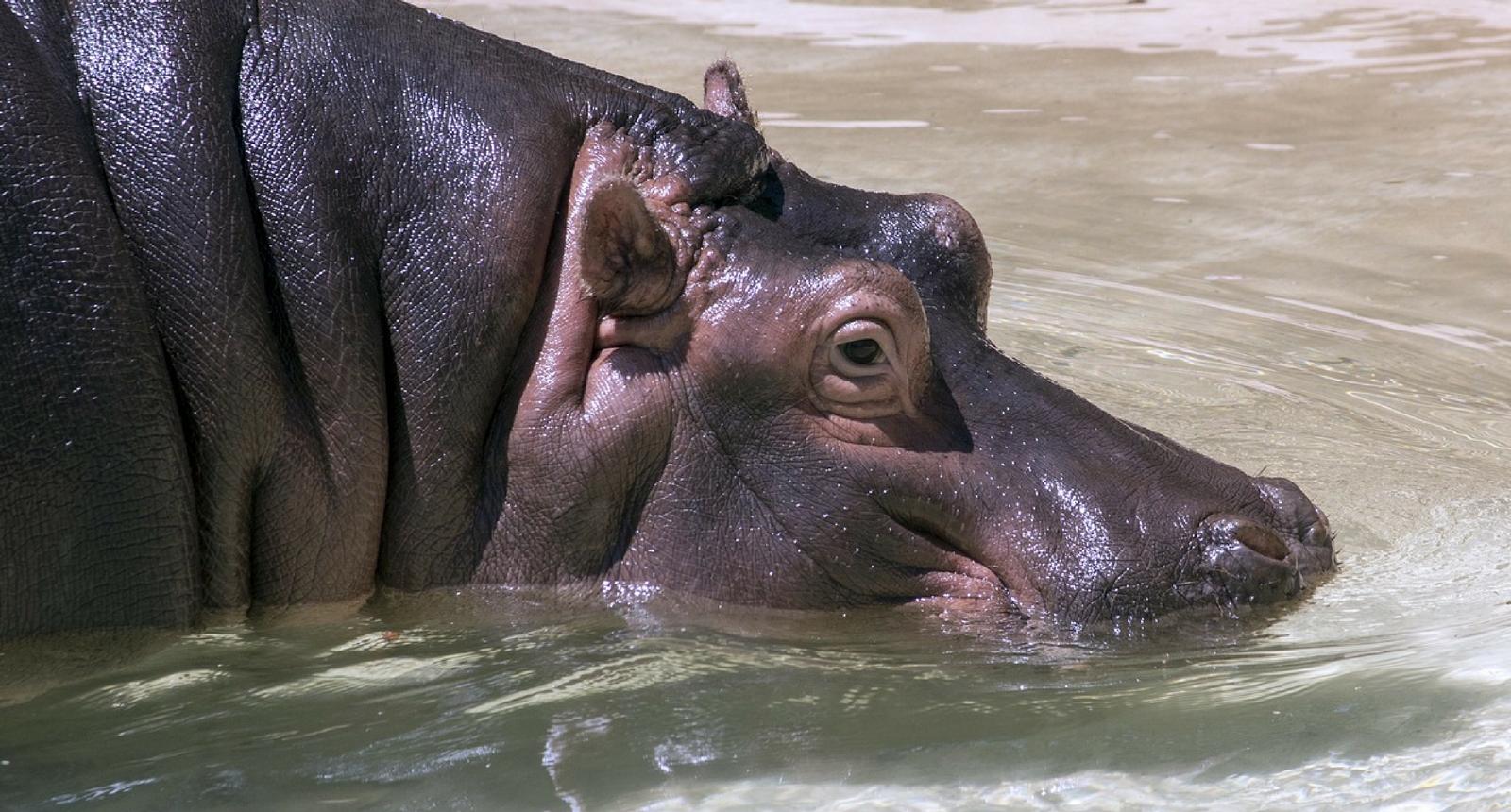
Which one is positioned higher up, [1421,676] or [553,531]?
[553,531]

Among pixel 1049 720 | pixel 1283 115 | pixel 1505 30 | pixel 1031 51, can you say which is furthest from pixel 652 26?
pixel 1049 720

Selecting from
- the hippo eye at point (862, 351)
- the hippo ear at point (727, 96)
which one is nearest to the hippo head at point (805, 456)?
the hippo eye at point (862, 351)

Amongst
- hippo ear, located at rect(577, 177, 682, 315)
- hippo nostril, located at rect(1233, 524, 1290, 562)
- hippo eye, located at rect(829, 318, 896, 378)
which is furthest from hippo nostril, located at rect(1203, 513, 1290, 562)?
hippo ear, located at rect(577, 177, 682, 315)

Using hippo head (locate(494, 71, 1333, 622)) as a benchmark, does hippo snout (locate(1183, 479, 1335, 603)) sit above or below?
below

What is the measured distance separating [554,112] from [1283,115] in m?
6.24

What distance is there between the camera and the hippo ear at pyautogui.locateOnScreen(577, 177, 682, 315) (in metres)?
3.84

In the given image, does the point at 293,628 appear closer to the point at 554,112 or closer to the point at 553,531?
the point at 553,531

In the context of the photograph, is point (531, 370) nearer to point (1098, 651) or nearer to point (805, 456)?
point (805, 456)

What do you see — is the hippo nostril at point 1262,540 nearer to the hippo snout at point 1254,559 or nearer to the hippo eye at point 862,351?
the hippo snout at point 1254,559

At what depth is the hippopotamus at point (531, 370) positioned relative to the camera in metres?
3.72

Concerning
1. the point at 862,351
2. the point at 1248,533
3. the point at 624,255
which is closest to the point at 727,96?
the point at 624,255

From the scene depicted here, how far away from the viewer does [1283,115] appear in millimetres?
9508

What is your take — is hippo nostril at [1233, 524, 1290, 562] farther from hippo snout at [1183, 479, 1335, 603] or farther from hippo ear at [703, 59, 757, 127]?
hippo ear at [703, 59, 757, 127]

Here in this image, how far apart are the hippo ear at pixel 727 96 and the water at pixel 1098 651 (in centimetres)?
130
